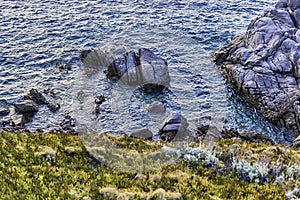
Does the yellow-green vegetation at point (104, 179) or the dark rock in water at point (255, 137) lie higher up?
the yellow-green vegetation at point (104, 179)

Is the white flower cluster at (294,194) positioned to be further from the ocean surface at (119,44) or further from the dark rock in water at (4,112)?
the dark rock in water at (4,112)

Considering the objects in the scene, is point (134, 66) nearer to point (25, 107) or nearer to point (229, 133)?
point (25, 107)

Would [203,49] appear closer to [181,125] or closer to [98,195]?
[181,125]

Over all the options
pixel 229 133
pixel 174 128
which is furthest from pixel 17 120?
pixel 229 133

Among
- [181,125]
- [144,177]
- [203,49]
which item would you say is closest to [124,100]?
[181,125]

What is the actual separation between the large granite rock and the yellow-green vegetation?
8.60 metres

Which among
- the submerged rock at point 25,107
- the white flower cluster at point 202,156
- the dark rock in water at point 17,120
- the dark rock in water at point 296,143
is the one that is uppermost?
the white flower cluster at point 202,156

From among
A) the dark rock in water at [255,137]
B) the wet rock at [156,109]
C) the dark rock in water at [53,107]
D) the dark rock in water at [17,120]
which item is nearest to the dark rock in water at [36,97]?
the dark rock in water at [53,107]

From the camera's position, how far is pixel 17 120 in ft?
85.1

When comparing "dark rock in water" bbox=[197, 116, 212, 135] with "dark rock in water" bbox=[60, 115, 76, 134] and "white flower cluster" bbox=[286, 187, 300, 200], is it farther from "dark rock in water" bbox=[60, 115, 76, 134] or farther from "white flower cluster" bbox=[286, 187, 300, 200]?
"white flower cluster" bbox=[286, 187, 300, 200]

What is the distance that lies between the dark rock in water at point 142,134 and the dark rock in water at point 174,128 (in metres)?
0.84

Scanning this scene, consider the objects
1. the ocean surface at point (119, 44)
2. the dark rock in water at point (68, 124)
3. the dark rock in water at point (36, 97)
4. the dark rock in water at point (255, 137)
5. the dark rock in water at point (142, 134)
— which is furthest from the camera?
the dark rock in water at point (36, 97)

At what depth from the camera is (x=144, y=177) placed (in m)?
15.2

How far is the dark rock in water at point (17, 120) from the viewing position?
2569 centimetres
